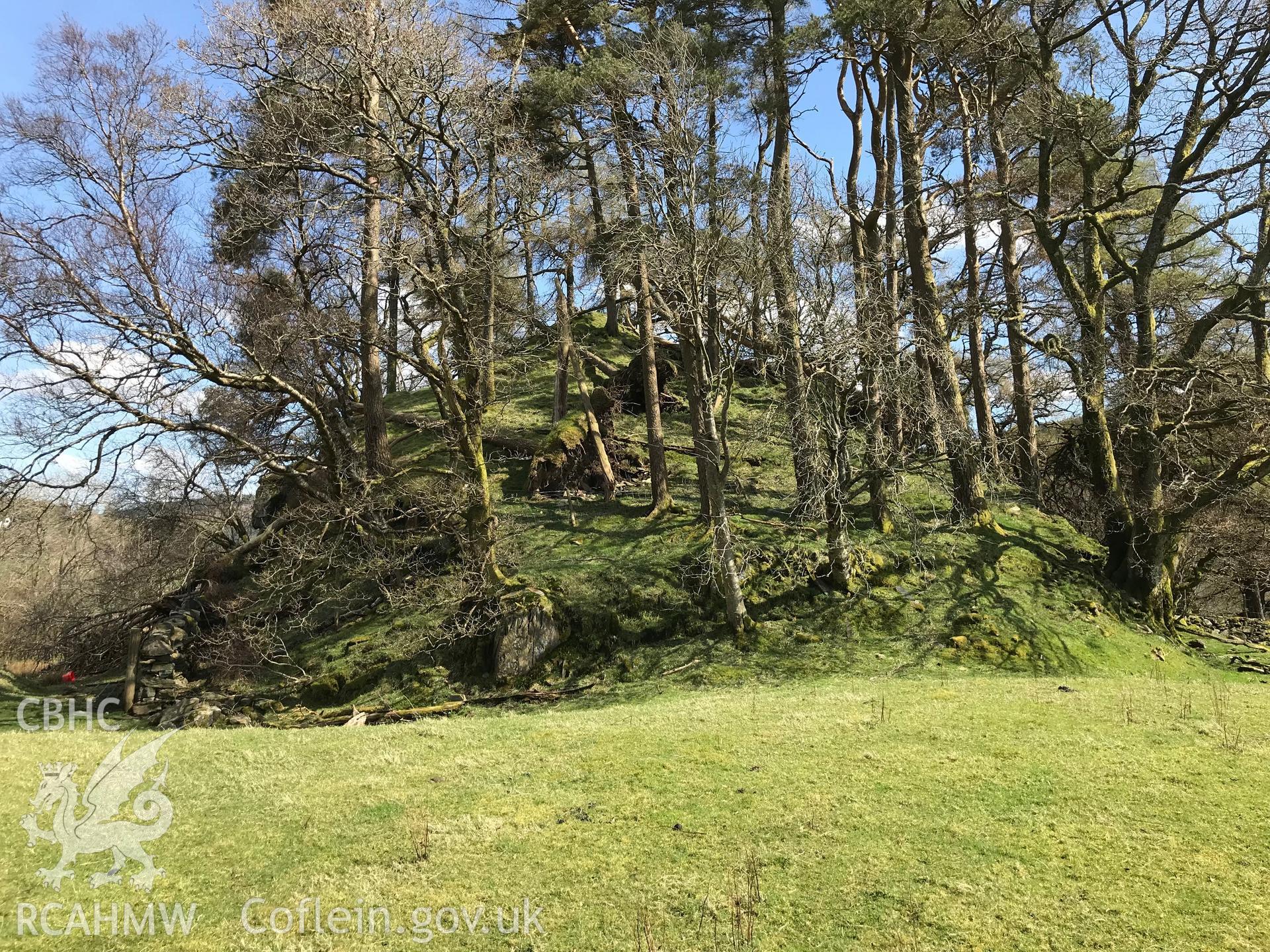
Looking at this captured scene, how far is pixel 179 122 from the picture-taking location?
11328mm

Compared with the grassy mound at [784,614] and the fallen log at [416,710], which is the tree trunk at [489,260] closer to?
the grassy mound at [784,614]

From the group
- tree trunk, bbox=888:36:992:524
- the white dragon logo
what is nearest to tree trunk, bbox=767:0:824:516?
tree trunk, bbox=888:36:992:524

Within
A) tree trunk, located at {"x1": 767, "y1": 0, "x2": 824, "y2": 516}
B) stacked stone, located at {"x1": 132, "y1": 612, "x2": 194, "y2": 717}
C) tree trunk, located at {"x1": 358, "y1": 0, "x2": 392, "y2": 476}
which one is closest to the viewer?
tree trunk, located at {"x1": 767, "y1": 0, "x2": 824, "y2": 516}

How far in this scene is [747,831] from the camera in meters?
4.89

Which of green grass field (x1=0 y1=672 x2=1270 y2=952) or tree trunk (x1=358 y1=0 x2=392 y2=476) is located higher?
tree trunk (x1=358 y1=0 x2=392 y2=476)

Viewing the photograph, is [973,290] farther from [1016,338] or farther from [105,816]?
[105,816]

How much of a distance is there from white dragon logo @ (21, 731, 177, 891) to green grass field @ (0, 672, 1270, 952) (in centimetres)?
11

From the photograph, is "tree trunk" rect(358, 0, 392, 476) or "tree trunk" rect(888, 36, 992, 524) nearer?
"tree trunk" rect(358, 0, 392, 476)

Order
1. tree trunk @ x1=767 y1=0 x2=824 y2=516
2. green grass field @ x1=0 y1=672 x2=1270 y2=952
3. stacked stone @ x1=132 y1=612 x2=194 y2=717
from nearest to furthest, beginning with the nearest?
green grass field @ x1=0 y1=672 x2=1270 y2=952
tree trunk @ x1=767 y1=0 x2=824 y2=516
stacked stone @ x1=132 y1=612 x2=194 y2=717

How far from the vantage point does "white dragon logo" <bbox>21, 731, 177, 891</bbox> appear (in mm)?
4551

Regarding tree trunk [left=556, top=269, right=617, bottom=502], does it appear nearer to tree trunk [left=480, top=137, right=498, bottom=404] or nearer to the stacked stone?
tree trunk [left=480, top=137, right=498, bottom=404]

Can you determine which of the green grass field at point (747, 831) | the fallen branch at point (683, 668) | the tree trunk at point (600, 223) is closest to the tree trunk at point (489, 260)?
the tree trunk at point (600, 223)

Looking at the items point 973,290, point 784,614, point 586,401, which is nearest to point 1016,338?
point 973,290

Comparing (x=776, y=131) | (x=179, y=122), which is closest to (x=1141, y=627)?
(x=776, y=131)
